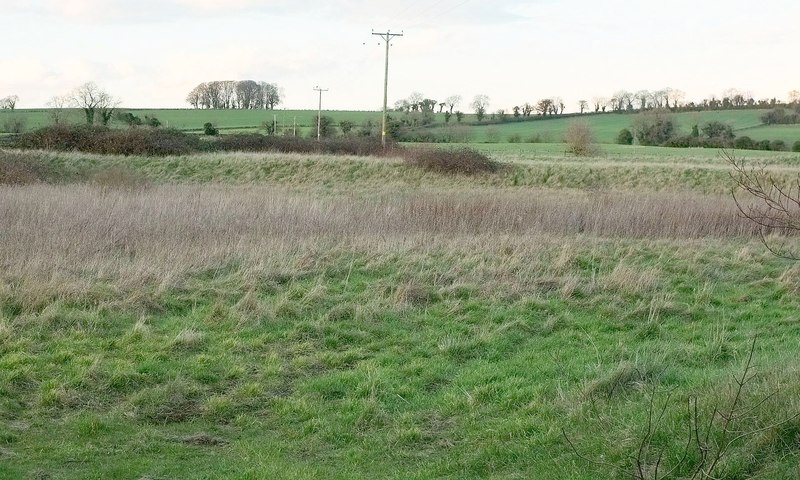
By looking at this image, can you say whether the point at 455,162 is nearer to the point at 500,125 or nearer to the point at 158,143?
the point at 158,143

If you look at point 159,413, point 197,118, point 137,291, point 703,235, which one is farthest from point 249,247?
point 197,118

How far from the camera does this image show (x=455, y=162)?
32.6 m

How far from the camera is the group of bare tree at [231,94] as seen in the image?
3536 inches

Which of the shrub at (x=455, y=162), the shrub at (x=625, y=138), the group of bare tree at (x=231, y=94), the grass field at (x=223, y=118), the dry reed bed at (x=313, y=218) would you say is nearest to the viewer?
the dry reed bed at (x=313, y=218)

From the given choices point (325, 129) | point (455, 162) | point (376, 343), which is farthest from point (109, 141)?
point (376, 343)

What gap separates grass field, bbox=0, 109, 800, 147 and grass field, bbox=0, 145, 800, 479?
4522 centimetres

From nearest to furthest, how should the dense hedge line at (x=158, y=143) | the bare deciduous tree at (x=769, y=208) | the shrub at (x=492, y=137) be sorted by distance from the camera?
the bare deciduous tree at (x=769, y=208) < the dense hedge line at (x=158, y=143) < the shrub at (x=492, y=137)

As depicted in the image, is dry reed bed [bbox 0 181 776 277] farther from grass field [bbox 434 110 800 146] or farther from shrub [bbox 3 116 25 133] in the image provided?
grass field [bbox 434 110 800 146]

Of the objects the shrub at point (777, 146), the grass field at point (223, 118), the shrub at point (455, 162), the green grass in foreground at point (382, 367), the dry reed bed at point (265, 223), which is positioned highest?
the grass field at point (223, 118)

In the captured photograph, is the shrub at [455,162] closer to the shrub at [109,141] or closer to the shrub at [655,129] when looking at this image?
the shrub at [109,141]

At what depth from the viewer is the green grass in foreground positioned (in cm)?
483

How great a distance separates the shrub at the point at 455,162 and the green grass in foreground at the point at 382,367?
21008mm

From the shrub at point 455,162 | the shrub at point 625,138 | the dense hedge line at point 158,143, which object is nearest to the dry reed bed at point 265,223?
the shrub at point 455,162

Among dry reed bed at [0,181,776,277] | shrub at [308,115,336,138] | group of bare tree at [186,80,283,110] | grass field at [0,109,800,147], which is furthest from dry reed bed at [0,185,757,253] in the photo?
group of bare tree at [186,80,283,110]
